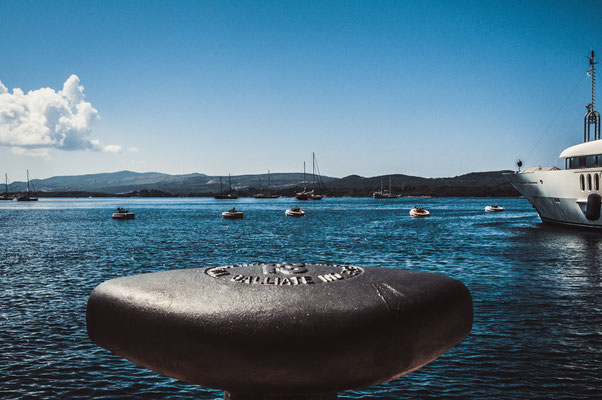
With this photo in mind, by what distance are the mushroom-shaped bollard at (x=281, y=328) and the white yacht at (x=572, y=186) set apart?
48.2 metres

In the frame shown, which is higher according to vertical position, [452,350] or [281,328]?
[281,328]

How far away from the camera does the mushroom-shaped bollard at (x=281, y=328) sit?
2.65 metres

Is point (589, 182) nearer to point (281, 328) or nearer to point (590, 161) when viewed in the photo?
point (590, 161)

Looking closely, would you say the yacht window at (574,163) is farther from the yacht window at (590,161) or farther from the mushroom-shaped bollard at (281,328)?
the mushroom-shaped bollard at (281,328)

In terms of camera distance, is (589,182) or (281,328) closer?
(281,328)

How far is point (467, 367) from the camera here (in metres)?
11.8

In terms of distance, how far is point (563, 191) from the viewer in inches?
1913

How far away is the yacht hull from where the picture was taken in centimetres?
4478

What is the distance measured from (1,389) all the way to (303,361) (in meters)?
11.1

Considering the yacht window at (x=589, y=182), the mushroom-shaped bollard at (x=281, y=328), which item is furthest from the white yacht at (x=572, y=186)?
the mushroom-shaped bollard at (x=281, y=328)

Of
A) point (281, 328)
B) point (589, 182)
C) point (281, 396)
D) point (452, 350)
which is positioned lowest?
Result: point (452, 350)

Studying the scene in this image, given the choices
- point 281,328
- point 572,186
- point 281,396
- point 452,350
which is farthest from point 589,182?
point 281,328

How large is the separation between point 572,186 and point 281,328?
50.9m

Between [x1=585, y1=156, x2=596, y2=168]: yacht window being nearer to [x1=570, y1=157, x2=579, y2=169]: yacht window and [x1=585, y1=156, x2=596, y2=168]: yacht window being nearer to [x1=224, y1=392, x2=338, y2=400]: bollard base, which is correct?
[x1=570, y1=157, x2=579, y2=169]: yacht window
